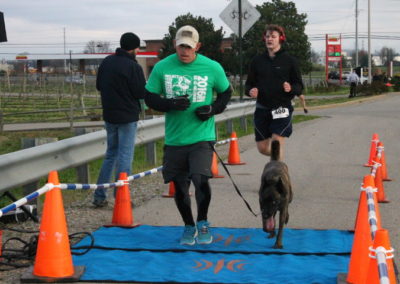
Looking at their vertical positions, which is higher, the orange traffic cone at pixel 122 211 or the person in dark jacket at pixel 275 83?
the person in dark jacket at pixel 275 83

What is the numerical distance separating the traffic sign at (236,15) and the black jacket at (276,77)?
432 inches

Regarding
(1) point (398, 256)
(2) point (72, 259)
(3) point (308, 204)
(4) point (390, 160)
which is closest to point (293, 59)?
(3) point (308, 204)

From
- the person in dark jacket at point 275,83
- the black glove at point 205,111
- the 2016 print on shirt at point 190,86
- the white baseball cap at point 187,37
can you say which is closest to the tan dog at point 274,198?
the black glove at point 205,111

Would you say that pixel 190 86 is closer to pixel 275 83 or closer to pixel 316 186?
pixel 275 83

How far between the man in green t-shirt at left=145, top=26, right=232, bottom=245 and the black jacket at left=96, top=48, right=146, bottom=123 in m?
1.86

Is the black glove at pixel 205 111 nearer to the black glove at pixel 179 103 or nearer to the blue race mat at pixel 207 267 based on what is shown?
the black glove at pixel 179 103

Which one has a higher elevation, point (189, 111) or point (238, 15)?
point (238, 15)

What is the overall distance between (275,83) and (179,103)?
242 centimetres

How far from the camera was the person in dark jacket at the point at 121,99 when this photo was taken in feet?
27.6

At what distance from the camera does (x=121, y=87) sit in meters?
8.41

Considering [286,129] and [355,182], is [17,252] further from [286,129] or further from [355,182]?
[355,182]

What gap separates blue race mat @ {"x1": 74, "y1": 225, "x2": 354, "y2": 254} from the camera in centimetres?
627

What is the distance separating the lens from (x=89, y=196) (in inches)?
366


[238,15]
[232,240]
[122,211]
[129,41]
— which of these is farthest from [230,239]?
[238,15]
